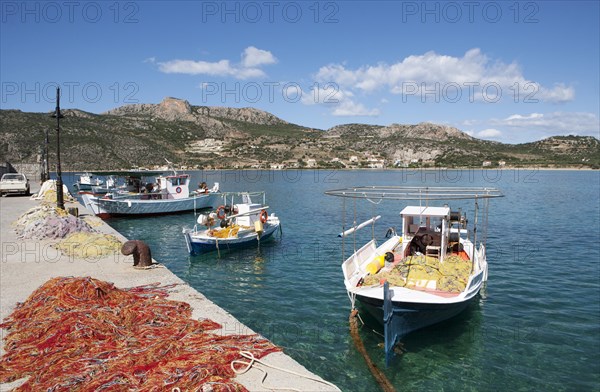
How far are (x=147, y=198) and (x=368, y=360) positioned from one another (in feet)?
112

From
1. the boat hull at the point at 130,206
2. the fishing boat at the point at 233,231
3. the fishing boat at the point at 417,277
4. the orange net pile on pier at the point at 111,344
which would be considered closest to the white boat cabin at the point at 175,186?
the boat hull at the point at 130,206

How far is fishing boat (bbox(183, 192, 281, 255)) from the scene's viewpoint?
21.0 m

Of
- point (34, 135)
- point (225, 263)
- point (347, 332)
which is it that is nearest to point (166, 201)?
point (225, 263)

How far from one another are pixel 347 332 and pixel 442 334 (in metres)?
2.58

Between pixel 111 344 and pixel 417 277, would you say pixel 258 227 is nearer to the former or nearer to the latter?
pixel 417 277

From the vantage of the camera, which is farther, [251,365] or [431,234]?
[431,234]

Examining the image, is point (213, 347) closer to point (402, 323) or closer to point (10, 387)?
point (10, 387)

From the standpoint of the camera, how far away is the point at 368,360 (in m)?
9.94

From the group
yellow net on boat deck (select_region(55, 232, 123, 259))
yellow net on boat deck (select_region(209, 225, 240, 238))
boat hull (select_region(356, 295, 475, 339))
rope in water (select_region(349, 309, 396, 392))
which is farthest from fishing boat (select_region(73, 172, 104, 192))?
boat hull (select_region(356, 295, 475, 339))

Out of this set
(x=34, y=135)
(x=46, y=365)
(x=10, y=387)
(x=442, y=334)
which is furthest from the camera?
(x=34, y=135)

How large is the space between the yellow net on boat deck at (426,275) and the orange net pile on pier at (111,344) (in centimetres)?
535

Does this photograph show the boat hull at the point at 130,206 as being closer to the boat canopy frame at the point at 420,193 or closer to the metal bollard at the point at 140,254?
the boat canopy frame at the point at 420,193

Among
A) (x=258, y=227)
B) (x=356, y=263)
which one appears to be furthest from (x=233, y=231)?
(x=356, y=263)

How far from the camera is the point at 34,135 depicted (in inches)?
4852
